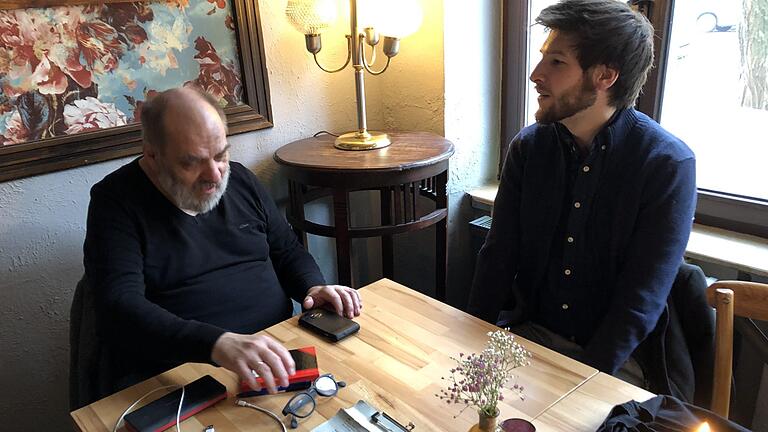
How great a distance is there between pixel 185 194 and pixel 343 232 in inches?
23.7

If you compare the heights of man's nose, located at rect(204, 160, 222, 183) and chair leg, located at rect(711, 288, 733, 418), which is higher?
man's nose, located at rect(204, 160, 222, 183)

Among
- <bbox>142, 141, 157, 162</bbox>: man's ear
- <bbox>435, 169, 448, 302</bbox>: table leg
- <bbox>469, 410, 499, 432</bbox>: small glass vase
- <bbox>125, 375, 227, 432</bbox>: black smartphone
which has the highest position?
<bbox>142, 141, 157, 162</bbox>: man's ear

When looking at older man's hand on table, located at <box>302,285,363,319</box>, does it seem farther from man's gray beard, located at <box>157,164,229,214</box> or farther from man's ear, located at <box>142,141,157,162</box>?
man's ear, located at <box>142,141,157,162</box>

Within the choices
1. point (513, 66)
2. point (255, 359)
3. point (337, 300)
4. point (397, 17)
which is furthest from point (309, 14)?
point (255, 359)

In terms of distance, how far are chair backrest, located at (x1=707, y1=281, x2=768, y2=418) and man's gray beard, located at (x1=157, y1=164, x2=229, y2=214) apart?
1.12 meters

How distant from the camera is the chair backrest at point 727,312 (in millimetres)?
1077

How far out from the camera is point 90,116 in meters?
1.71

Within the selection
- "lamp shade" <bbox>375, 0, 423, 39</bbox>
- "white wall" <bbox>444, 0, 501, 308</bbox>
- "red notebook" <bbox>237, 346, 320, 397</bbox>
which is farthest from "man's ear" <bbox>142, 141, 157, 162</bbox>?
"white wall" <bbox>444, 0, 501, 308</bbox>

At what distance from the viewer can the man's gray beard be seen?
1396 millimetres

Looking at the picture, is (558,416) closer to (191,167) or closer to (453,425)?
(453,425)

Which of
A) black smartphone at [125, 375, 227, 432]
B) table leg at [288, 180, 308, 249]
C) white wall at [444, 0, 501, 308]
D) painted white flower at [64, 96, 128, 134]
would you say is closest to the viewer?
black smartphone at [125, 375, 227, 432]

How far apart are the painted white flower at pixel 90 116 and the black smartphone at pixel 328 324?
0.93 meters

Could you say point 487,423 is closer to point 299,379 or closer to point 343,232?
point 299,379

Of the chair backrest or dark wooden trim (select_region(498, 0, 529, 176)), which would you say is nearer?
the chair backrest
